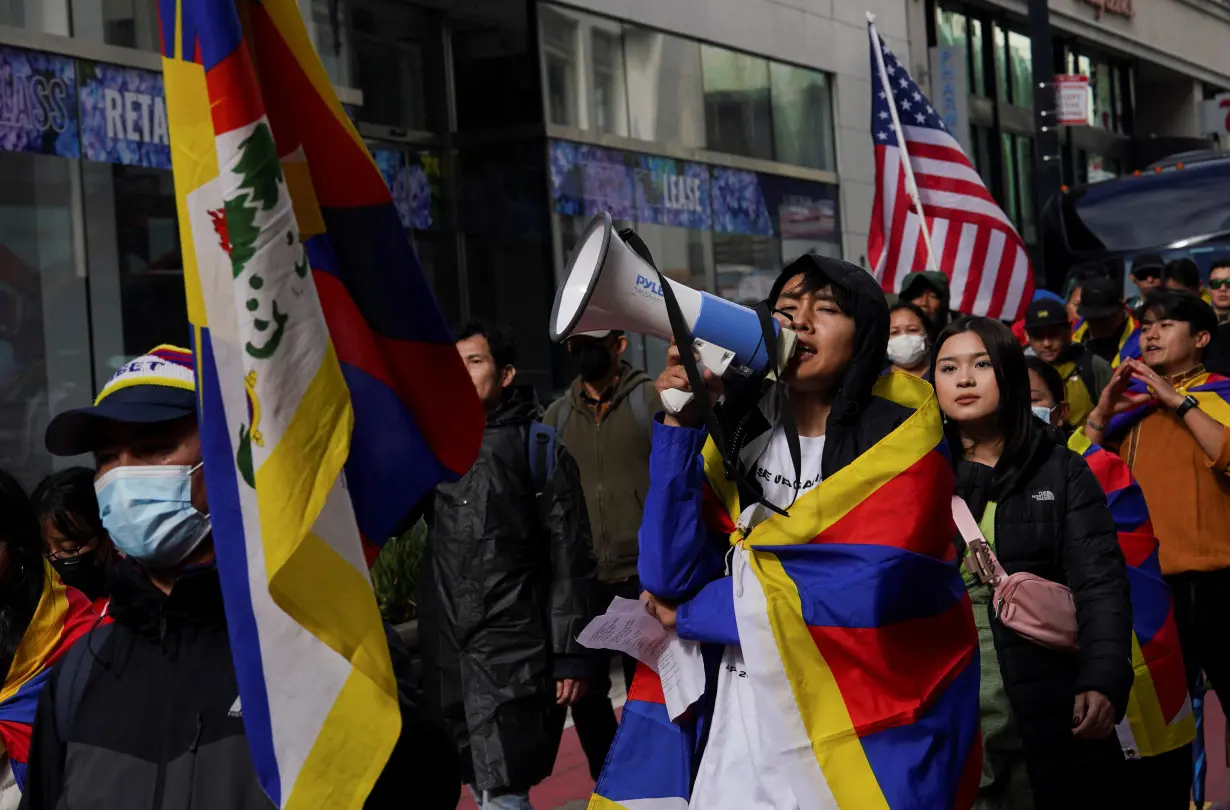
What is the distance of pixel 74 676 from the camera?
2.80 m

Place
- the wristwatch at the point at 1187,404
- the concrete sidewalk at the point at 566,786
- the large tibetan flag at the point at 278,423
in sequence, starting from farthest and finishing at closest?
the concrete sidewalk at the point at 566,786 < the wristwatch at the point at 1187,404 < the large tibetan flag at the point at 278,423

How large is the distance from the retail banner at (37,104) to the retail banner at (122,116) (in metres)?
0.12

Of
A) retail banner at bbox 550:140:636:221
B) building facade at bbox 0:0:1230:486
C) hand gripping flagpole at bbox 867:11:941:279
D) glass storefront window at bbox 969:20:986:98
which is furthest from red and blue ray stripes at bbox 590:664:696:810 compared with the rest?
glass storefront window at bbox 969:20:986:98

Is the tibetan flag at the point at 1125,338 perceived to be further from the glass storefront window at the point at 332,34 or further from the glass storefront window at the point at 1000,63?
the glass storefront window at the point at 1000,63

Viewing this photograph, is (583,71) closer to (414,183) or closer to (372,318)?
(414,183)

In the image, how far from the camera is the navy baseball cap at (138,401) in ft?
9.18

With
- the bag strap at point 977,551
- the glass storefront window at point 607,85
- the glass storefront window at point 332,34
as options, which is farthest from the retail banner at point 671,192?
the bag strap at point 977,551

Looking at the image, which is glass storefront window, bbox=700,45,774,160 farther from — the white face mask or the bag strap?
the bag strap

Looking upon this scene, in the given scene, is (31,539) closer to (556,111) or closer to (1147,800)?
(1147,800)

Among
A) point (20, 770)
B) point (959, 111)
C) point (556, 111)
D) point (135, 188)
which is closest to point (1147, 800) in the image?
point (20, 770)

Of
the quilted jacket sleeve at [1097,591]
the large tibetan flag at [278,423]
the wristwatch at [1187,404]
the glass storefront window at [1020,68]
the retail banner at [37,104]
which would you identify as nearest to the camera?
the large tibetan flag at [278,423]

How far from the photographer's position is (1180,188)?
1831 cm

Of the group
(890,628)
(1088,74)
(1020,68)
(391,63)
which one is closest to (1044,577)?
(890,628)

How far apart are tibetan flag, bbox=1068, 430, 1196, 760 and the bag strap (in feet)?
1.82
